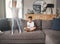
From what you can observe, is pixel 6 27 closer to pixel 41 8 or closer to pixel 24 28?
pixel 24 28

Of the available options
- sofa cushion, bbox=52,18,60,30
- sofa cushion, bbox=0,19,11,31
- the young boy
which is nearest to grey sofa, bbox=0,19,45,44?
the young boy

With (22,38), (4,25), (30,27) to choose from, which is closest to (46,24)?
(30,27)

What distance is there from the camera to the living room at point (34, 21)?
389 cm

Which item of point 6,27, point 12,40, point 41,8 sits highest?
point 41,8

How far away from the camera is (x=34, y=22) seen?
4.68 m

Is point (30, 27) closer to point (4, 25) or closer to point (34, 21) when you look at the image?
Answer: point (34, 21)

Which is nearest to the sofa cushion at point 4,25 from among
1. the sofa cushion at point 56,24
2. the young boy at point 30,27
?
the young boy at point 30,27

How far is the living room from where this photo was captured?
153 inches

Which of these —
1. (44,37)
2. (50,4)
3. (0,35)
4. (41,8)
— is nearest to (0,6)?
(41,8)

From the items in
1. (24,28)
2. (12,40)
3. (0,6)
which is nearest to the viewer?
(12,40)

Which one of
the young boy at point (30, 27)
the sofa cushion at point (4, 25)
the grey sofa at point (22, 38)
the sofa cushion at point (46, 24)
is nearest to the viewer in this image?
the grey sofa at point (22, 38)

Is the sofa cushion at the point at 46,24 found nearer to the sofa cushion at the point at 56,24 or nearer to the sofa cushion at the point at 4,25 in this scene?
the sofa cushion at the point at 56,24

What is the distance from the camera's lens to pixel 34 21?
4707mm

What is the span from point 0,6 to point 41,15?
208 centimetres
